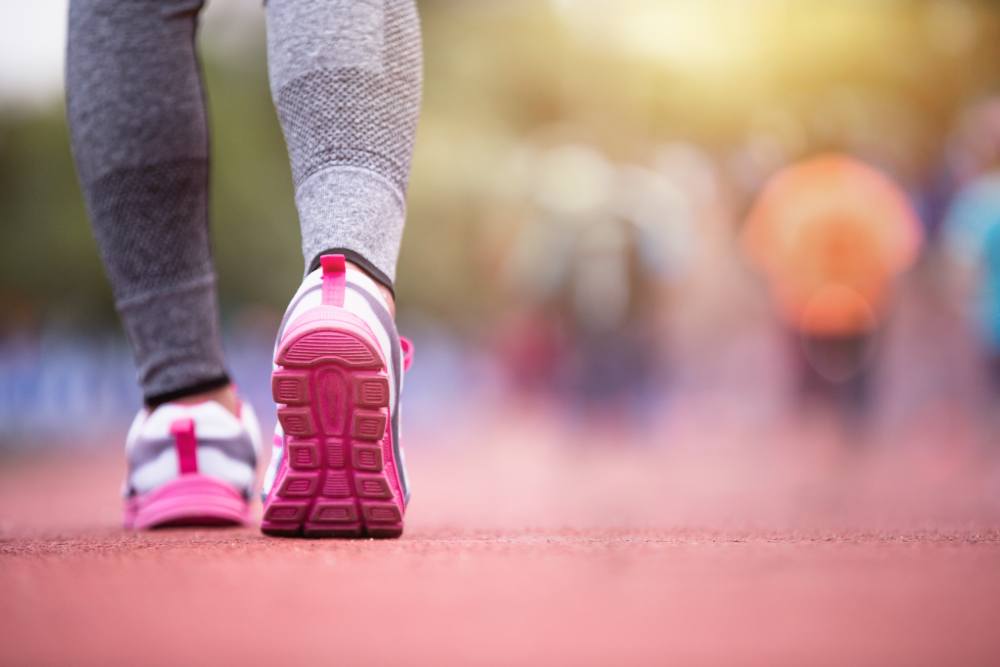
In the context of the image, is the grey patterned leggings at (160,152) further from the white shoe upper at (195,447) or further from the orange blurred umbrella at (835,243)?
the orange blurred umbrella at (835,243)

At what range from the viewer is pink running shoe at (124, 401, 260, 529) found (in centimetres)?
179

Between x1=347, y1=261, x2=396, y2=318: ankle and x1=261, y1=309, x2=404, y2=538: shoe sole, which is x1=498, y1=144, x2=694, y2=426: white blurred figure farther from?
x1=261, y1=309, x2=404, y2=538: shoe sole

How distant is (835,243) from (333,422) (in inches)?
251

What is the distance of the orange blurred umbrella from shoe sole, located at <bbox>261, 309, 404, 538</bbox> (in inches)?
248

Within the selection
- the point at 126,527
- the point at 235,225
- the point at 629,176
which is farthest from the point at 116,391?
the point at 126,527

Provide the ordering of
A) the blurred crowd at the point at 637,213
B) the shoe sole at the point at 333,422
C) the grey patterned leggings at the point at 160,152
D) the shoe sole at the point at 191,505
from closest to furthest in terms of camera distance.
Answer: the shoe sole at the point at 333,422
the grey patterned leggings at the point at 160,152
the shoe sole at the point at 191,505
the blurred crowd at the point at 637,213

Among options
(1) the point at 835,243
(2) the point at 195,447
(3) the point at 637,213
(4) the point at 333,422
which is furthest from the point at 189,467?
(3) the point at 637,213

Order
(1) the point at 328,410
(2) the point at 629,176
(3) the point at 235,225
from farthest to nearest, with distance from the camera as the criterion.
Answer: (3) the point at 235,225 < (2) the point at 629,176 < (1) the point at 328,410

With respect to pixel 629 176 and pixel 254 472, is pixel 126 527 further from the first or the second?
pixel 629 176

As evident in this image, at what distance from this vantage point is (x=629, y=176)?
8.70 meters

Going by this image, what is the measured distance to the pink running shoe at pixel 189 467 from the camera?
1791 mm

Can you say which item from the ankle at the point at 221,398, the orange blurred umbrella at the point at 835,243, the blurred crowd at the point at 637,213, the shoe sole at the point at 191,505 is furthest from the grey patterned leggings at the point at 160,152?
the orange blurred umbrella at the point at 835,243

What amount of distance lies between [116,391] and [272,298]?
328cm

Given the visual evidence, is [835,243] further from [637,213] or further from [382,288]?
[382,288]
